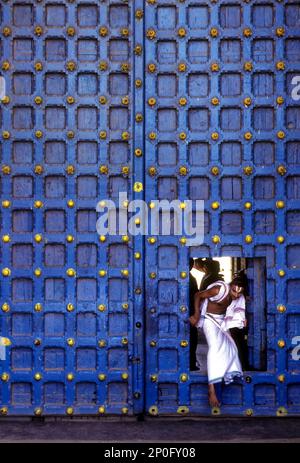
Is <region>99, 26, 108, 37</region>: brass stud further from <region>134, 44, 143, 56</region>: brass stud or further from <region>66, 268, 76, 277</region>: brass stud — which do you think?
<region>66, 268, 76, 277</region>: brass stud

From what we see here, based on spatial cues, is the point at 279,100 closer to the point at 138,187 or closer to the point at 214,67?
the point at 214,67

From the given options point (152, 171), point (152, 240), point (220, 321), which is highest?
point (152, 171)

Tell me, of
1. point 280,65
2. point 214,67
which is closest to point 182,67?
point 214,67

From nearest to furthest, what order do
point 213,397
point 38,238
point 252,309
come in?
1. point 213,397
2. point 38,238
3. point 252,309

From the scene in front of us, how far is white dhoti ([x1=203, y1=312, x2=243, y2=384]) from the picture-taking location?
5.65 m

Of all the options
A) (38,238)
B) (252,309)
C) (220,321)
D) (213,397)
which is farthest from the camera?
(252,309)

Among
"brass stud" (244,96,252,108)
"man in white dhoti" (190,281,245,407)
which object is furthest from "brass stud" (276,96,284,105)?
"man in white dhoti" (190,281,245,407)

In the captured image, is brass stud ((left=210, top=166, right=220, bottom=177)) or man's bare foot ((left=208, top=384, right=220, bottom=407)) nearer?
man's bare foot ((left=208, top=384, right=220, bottom=407))

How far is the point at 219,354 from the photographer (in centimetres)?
570

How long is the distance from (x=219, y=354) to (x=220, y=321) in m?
0.29

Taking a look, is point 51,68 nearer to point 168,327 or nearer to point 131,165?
point 131,165

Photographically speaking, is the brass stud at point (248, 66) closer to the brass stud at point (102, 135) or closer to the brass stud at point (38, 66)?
the brass stud at point (102, 135)

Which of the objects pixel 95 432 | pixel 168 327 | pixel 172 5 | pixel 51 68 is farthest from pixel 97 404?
pixel 172 5

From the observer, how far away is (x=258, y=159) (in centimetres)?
576
